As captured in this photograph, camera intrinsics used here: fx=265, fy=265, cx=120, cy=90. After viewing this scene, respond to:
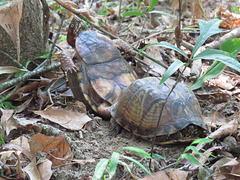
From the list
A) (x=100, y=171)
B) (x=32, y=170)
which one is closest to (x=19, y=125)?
(x=32, y=170)

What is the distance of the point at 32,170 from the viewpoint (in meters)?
1.72

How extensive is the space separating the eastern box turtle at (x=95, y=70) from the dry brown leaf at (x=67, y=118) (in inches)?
12.4

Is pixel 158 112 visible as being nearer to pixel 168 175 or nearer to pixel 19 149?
pixel 168 175

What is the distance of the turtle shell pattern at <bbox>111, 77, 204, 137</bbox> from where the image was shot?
2.17 metres

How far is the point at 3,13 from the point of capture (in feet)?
5.22

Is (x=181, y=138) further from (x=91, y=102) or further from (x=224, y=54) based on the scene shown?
(x=91, y=102)

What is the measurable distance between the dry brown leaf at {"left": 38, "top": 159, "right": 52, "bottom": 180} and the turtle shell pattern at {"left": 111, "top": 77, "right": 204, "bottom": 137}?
Result: 871 mm

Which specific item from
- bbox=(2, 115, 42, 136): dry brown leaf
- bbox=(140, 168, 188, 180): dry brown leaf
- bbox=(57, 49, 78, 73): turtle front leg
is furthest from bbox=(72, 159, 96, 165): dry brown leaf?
bbox=(57, 49, 78, 73): turtle front leg

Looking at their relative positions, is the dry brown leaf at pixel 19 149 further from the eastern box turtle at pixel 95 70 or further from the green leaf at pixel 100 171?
the eastern box turtle at pixel 95 70

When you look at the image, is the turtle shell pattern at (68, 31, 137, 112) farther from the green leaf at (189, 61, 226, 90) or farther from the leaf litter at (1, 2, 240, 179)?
the green leaf at (189, 61, 226, 90)

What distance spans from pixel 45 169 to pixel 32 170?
0.27ft

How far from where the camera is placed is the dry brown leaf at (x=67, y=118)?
8.14 ft

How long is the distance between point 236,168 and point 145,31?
315 cm

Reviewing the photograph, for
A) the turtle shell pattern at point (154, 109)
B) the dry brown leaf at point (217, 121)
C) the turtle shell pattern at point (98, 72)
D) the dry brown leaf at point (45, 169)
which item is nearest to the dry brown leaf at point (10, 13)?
the dry brown leaf at point (45, 169)
